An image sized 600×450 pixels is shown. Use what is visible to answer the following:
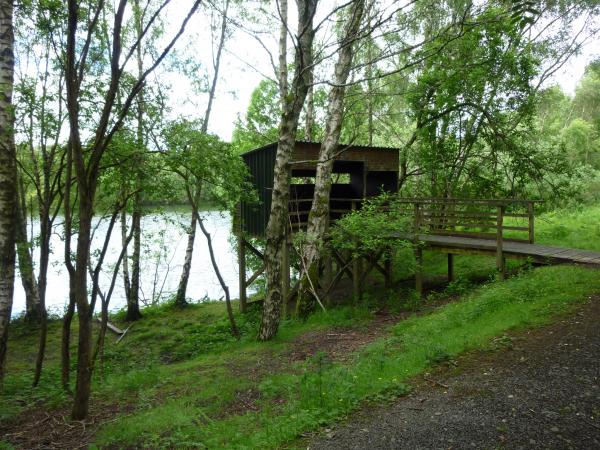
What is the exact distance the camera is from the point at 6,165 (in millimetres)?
7039

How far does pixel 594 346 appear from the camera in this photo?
5.21 metres

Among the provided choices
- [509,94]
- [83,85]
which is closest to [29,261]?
[83,85]

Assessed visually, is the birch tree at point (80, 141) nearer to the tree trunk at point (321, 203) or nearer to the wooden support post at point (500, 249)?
the tree trunk at point (321, 203)

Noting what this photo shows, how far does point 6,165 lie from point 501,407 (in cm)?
788

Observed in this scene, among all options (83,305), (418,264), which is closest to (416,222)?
(418,264)

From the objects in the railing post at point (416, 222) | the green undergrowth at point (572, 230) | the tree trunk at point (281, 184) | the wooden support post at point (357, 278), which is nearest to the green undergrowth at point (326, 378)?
the tree trunk at point (281, 184)

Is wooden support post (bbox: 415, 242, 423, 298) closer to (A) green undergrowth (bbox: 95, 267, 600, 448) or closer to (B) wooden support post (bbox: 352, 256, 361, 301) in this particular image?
(B) wooden support post (bbox: 352, 256, 361, 301)

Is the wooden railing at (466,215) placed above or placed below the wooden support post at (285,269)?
above

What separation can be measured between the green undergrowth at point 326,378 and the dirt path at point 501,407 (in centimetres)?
33

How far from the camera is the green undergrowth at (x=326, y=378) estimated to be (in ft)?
15.1

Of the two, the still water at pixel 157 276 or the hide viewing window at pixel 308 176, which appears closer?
the hide viewing window at pixel 308 176

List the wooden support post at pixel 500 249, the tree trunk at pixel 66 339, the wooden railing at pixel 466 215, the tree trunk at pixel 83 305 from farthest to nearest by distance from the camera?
the wooden railing at pixel 466 215 < the wooden support post at pixel 500 249 < the tree trunk at pixel 66 339 < the tree trunk at pixel 83 305

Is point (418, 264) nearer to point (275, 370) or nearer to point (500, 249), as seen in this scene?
point (500, 249)

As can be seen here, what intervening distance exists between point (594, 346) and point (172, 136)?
295 inches
